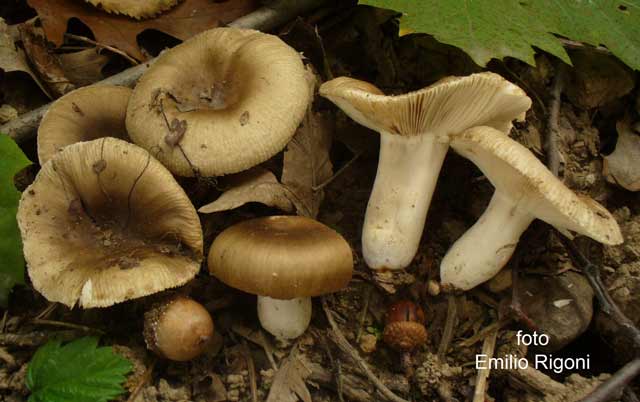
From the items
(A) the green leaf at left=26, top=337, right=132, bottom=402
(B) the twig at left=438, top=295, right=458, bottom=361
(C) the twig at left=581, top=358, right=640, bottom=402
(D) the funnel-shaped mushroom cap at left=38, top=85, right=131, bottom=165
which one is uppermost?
(D) the funnel-shaped mushroom cap at left=38, top=85, right=131, bottom=165

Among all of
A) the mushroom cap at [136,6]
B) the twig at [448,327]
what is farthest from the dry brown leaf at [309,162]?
the mushroom cap at [136,6]

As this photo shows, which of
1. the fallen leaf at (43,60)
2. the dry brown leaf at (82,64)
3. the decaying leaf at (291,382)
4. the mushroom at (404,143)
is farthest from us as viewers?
the dry brown leaf at (82,64)

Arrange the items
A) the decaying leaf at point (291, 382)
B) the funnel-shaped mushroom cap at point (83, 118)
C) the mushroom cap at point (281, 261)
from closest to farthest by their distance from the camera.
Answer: the mushroom cap at point (281, 261) < the decaying leaf at point (291, 382) < the funnel-shaped mushroom cap at point (83, 118)

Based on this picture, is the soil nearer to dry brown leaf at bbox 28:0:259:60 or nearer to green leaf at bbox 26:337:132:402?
green leaf at bbox 26:337:132:402

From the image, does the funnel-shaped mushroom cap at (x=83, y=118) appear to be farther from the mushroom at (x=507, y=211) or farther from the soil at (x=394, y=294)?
the mushroom at (x=507, y=211)

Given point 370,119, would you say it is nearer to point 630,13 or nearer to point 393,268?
point 393,268

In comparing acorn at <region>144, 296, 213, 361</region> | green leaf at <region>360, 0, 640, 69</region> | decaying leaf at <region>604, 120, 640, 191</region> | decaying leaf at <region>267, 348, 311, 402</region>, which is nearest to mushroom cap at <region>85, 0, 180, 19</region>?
green leaf at <region>360, 0, 640, 69</region>

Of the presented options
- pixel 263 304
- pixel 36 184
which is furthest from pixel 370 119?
pixel 36 184
